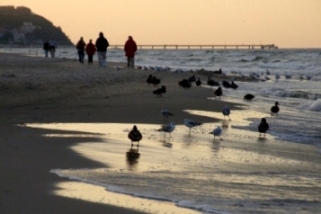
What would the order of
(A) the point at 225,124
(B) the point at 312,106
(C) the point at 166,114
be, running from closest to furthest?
(C) the point at 166,114
(A) the point at 225,124
(B) the point at 312,106

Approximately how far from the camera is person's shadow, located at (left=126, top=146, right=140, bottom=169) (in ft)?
28.6

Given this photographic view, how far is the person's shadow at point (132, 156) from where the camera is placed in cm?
870

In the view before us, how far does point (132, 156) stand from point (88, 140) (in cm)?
123

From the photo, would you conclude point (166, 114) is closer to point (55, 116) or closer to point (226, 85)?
point (55, 116)

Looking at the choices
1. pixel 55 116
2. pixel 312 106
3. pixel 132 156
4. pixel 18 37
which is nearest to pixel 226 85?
pixel 312 106

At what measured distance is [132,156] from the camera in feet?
30.4

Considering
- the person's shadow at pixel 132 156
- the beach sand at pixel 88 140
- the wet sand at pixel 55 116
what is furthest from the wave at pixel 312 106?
the person's shadow at pixel 132 156

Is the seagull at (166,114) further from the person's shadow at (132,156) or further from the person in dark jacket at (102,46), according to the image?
the person in dark jacket at (102,46)

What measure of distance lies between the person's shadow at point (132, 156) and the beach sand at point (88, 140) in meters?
0.09

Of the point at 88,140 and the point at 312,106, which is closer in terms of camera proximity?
the point at 88,140

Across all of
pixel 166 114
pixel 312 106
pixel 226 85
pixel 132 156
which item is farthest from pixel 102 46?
pixel 132 156

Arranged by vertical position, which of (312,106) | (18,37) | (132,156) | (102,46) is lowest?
(18,37)

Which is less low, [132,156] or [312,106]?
[132,156]

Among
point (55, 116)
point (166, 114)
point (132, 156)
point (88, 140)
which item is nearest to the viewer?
point (132, 156)
